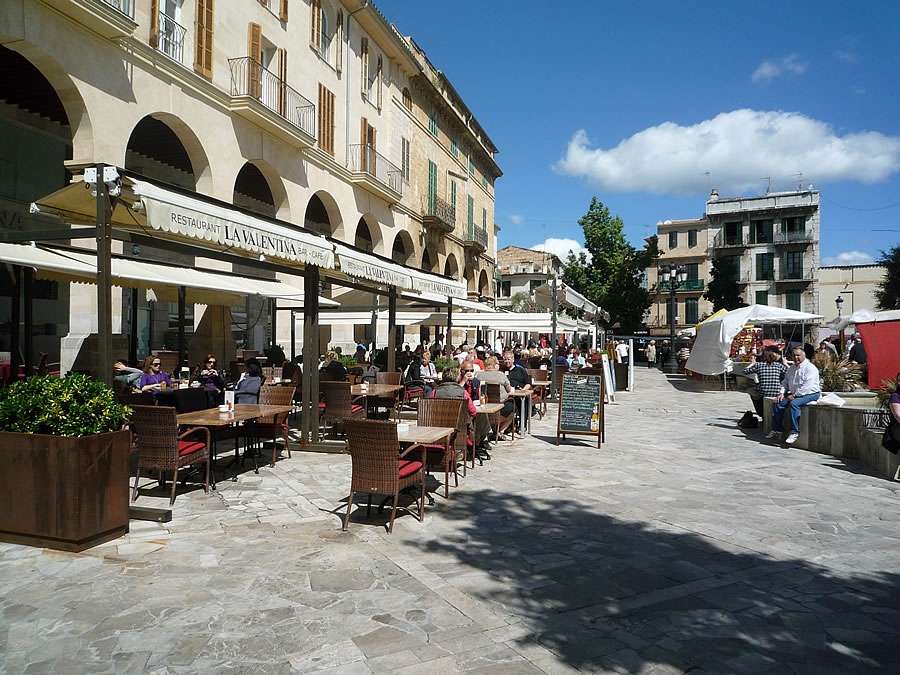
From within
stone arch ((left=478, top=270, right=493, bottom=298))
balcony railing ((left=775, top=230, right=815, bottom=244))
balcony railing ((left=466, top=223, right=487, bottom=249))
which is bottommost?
stone arch ((left=478, top=270, right=493, bottom=298))

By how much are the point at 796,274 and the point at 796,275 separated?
0.08 meters

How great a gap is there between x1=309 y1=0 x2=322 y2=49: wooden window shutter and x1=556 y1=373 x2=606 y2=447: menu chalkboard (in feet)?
47.7

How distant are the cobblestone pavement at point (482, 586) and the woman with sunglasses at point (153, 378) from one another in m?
3.06

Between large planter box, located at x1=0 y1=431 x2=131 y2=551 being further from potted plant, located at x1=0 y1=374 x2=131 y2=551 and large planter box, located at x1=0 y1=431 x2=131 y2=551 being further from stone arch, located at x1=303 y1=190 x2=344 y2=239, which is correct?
stone arch, located at x1=303 y1=190 x2=344 y2=239

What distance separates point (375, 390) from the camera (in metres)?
10.0

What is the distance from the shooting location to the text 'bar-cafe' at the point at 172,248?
502cm

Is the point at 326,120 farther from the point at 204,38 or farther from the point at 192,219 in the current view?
the point at 192,219

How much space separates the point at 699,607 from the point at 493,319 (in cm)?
1245

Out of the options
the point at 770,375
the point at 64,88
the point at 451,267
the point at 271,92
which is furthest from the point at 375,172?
the point at 770,375

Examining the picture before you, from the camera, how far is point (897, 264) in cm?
3678

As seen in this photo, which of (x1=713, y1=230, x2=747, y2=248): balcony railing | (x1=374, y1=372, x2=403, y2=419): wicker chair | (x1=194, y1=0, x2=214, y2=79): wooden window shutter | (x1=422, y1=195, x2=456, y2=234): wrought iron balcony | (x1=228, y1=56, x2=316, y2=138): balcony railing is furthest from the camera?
(x1=713, y1=230, x2=747, y2=248): balcony railing

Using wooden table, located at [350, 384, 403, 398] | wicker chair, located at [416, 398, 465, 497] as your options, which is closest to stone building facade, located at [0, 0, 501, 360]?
wooden table, located at [350, 384, 403, 398]

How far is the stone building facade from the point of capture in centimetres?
1098

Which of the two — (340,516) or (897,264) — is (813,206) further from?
(340,516)
